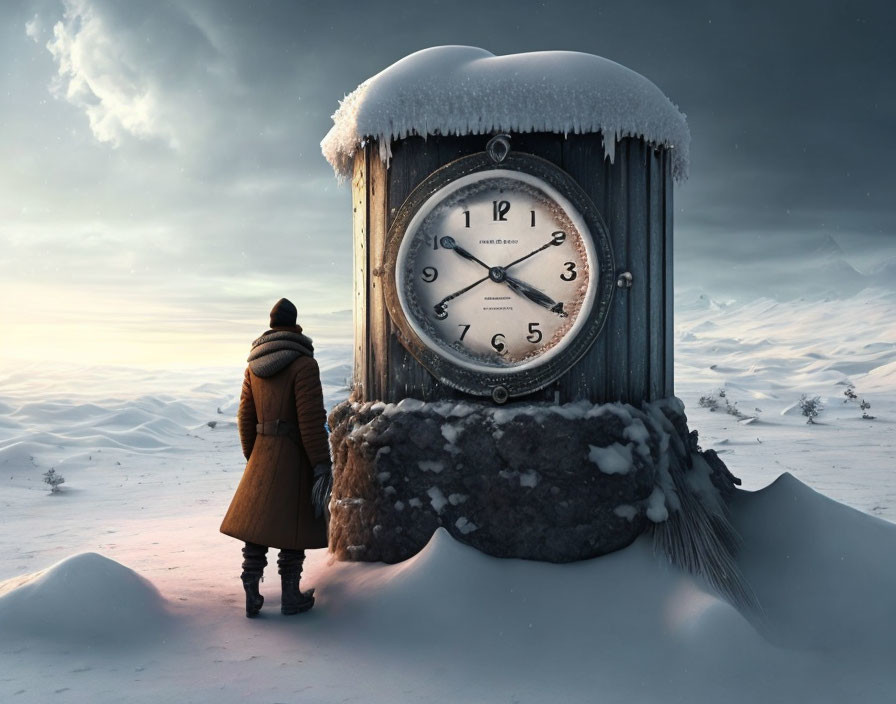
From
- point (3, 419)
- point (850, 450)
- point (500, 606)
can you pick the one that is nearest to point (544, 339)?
point (500, 606)

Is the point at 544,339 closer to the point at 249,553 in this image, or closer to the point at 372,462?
the point at 372,462

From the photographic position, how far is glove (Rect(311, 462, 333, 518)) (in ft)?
12.0

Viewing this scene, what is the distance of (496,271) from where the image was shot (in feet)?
12.7

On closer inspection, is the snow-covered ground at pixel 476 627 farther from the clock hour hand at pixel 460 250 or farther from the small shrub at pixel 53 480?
the small shrub at pixel 53 480

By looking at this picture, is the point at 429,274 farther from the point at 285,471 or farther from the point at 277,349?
the point at 285,471

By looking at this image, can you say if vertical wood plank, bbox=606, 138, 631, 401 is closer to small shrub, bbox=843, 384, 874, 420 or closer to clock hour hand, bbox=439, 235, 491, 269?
clock hour hand, bbox=439, 235, 491, 269

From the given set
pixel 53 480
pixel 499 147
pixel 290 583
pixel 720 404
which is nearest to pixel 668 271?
pixel 499 147

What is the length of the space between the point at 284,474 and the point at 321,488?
0.21m

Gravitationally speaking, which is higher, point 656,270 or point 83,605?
point 656,270

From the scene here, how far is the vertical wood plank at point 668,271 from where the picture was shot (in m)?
4.24

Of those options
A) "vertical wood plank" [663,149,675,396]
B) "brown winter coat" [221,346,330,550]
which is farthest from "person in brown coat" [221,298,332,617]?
"vertical wood plank" [663,149,675,396]

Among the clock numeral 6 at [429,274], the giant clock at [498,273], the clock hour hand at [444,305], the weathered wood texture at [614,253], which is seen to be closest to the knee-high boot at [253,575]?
the weathered wood texture at [614,253]

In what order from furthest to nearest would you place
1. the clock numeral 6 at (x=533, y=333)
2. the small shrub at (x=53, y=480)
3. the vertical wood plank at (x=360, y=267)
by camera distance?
the small shrub at (x=53, y=480) → the vertical wood plank at (x=360, y=267) → the clock numeral 6 at (x=533, y=333)

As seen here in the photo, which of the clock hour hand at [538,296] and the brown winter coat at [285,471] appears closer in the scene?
the brown winter coat at [285,471]
